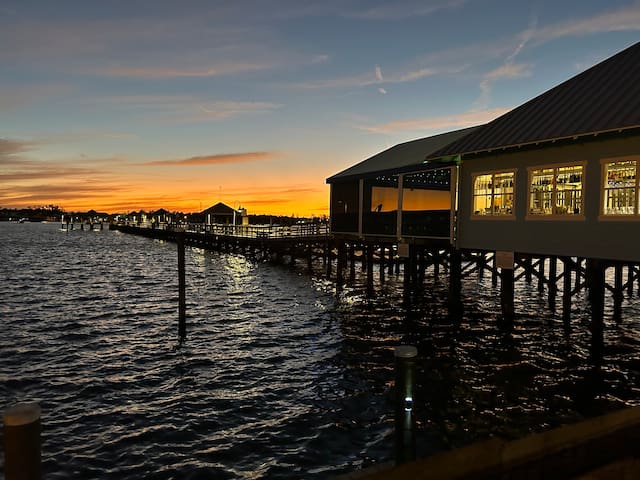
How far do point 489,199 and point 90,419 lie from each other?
565 inches

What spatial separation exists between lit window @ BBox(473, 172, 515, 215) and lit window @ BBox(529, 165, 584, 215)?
2.87 feet

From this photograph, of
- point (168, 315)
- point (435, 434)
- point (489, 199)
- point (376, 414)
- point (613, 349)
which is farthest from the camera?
point (168, 315)

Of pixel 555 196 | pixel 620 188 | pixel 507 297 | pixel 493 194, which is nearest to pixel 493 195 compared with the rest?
pixel 493 194

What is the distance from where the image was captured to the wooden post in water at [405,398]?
6004 mm

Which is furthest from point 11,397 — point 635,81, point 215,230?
point 215,230

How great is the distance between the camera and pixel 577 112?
47.5 ft

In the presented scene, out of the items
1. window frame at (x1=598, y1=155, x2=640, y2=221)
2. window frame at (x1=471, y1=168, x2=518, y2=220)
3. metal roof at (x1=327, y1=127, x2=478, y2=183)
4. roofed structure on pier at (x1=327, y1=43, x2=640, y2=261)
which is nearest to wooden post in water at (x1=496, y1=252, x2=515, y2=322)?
roofed structure on pier at (x1=327, y1=43, x2=640, y2=261)

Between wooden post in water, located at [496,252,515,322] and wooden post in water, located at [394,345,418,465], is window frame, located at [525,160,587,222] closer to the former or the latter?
wooden post in water, located at [496,252,515,322]

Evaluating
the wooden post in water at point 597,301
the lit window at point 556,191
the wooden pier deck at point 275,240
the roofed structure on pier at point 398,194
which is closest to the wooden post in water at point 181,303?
the roofed structure on pier at point 398,194

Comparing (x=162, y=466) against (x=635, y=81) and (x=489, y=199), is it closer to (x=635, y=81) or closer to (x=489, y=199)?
(x=489, y=199)

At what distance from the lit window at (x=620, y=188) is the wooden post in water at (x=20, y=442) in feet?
47.5

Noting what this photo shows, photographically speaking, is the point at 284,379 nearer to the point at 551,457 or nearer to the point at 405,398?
the point at 405,398

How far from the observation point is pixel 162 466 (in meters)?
9.02

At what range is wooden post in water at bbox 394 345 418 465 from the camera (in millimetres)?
6004
